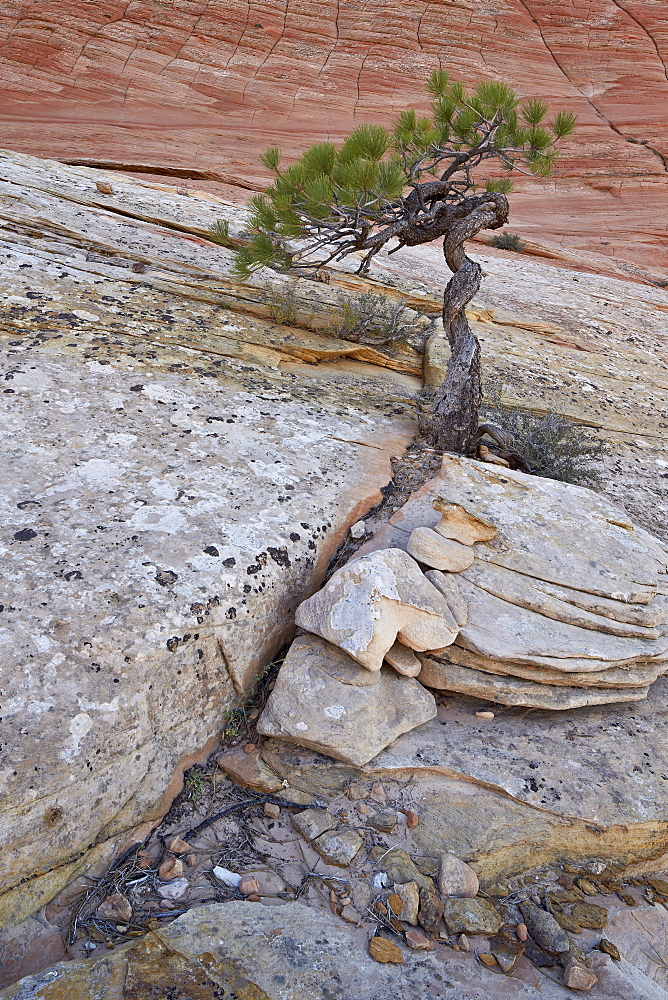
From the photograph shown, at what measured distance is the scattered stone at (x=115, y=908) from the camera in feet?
7.36

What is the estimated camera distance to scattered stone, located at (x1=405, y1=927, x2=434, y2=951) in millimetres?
2281

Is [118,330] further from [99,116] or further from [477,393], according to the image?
[99,116]

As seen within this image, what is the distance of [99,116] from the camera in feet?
56.5

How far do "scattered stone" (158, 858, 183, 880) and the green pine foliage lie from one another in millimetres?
3951

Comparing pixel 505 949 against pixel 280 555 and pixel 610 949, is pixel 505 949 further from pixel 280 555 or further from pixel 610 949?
pixel 280 555

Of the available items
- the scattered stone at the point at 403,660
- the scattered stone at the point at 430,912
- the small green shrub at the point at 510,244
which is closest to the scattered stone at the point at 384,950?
the scattered stone at the point at 430,912

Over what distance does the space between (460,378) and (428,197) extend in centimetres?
180

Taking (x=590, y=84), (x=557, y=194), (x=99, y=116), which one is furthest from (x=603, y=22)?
(x=99, y=116)

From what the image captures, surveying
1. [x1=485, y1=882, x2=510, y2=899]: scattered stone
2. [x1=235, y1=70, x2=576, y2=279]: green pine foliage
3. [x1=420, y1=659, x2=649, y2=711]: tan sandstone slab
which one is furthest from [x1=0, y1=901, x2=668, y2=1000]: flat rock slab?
[x1=235, y1=70, x2=576, y2=279]: green pine foliage

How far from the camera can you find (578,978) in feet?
7.45

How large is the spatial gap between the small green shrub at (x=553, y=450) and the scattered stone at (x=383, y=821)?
2.65 meters

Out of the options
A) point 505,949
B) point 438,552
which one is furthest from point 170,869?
point 438,552

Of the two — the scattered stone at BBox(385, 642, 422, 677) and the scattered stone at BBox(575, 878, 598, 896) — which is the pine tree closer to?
the scattered stone at BBox(385, 642, 422, 677)

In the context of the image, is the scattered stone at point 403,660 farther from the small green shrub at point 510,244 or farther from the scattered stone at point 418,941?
the small green shrub at point 510,244
